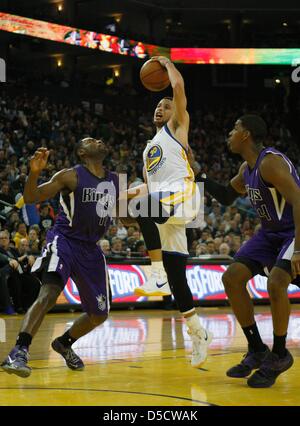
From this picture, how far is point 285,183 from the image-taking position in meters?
5.60

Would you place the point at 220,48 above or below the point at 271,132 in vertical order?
above

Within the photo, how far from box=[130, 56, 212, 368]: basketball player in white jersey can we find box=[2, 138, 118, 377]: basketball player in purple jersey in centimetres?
39

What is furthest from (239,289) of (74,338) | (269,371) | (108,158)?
(108,158)

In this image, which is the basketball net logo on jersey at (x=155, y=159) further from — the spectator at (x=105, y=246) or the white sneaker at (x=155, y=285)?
the spectator at (x=105, y=246)

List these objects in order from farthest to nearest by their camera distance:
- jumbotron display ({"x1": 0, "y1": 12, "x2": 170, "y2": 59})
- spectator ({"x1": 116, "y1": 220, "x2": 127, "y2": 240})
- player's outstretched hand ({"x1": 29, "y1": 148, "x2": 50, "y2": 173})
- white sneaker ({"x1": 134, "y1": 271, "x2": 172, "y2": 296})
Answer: jumbotron display ({"x1": 0, "y1": 12, "x2": 170, "y2": 59})
spectator ({"x1": 116, "y1": 220, "x2": 127, "y2": 240})
white sneaker ({"x1": 134, "y1": 271, "x2": 172, "y2": 296})
player's outstretched hand ({"x1": 29, "y1": 148, "x2": 50, "y2": 173})

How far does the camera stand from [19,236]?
44.9 feet

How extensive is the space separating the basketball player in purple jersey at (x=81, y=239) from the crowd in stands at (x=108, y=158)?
5.21ft

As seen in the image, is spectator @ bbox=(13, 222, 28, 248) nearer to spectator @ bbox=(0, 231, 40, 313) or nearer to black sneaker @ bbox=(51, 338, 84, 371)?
spectator @ bbox=(0, 231, 40, 313)

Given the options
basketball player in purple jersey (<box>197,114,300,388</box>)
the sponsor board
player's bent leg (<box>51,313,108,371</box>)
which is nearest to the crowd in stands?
the sponsor board

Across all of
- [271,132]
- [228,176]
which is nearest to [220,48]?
[271,132]

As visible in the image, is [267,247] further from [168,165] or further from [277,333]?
[168,165]

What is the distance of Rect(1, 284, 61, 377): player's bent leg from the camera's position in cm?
546
